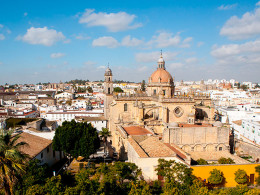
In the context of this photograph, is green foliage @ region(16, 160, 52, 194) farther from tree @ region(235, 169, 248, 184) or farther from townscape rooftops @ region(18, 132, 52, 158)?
tree @ region(235, 169, 248, 184)

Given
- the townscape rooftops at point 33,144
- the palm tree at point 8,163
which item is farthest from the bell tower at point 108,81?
the palm tree at point 8,163

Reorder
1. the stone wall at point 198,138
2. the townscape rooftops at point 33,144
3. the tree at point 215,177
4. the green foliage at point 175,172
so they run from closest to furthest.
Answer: the green foliage at point 175,172, the tree at point 215,177, the townscape rooftops at point 33,144, the stone wall at point 198,138

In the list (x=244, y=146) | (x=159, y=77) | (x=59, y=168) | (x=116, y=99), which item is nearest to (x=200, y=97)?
(x=159, y=77)

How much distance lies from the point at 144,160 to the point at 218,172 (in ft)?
23.4

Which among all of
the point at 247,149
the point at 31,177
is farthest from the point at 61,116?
the point at 247,149

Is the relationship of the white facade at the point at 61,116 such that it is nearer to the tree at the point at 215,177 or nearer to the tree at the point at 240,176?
the tree at the point at 215,177

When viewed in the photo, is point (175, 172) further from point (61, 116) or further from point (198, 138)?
point (61, 116)

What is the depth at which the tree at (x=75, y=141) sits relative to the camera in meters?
28.5

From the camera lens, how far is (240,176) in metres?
21.4

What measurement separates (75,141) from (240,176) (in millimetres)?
19664

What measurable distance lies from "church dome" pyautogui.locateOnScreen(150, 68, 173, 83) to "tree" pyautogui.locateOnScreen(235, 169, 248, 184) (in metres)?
21.6

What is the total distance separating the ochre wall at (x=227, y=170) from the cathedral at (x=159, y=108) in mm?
11504

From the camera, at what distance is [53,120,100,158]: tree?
1120 inches

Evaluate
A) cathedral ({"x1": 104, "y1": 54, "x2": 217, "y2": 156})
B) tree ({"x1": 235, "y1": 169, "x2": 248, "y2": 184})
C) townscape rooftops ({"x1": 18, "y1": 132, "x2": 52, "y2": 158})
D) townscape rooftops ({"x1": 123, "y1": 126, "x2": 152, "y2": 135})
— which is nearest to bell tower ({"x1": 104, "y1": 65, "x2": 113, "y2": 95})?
cathedral ({"x1": 104, "y1": 54, "x2": 217, "y2": 156})
